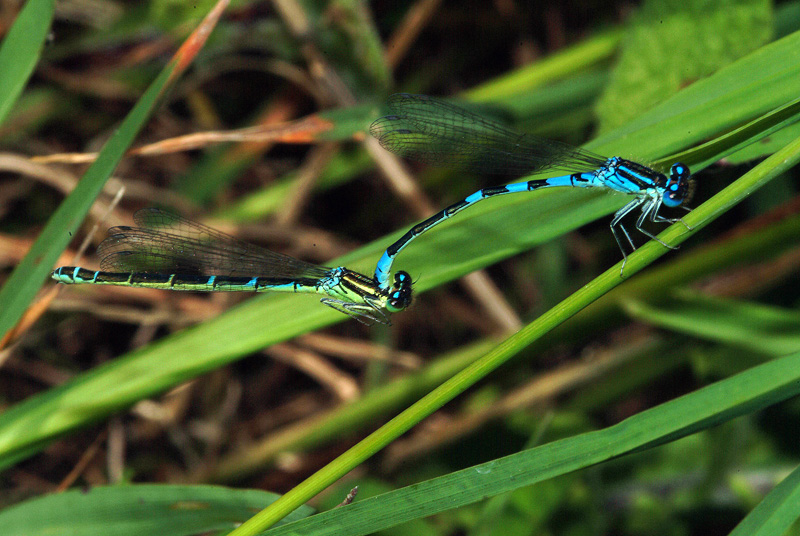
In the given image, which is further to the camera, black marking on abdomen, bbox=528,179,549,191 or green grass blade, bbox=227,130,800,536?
black marking on abdomen, bbox=528,179,549,191

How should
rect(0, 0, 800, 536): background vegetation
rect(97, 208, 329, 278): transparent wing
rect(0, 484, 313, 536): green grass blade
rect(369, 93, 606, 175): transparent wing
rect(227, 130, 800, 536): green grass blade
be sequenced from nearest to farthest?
rect(227, 130, 800, 536): green grass blade → rect(0, 0, 800, 536): background vegetation → rect(0, 484, 313, 536): green grass blade → rect(369, 93, 606, 175): transparent wing → rect(97, 208, 329, 278): transparent wing

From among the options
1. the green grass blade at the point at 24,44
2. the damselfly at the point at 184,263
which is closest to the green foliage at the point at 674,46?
the damselfly at the point at 184,263

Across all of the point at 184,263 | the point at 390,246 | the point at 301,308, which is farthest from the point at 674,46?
the point at 184,263

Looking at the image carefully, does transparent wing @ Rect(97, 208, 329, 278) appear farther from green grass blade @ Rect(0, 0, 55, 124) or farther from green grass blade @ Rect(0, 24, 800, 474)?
green grass blade @ Rect(0, 0, 55, 124)

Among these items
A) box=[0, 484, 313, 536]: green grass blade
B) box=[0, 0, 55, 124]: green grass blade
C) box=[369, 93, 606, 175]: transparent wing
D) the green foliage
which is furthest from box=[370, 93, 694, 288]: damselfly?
box=[0, 0, 55, 124]: green grass blade

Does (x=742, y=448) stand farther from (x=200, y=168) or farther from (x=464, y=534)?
(x=200, y=168)

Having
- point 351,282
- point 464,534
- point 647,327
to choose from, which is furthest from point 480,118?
point 464,534

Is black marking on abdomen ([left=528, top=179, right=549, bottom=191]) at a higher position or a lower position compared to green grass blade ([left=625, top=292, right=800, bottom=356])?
higher

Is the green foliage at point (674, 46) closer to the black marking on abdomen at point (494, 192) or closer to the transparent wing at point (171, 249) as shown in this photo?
the black marking on abdomen at point (494, 192)
